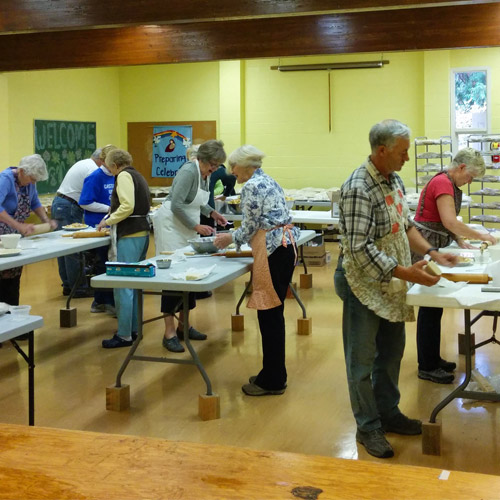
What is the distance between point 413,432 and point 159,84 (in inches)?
396

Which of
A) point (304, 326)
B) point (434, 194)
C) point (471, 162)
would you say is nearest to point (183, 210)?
point (304, 326)

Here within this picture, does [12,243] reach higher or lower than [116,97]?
lower

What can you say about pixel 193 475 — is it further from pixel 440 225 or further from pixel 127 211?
pixel 127 211

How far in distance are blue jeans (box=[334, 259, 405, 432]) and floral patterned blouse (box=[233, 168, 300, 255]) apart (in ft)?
2.67

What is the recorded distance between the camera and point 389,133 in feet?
10.5

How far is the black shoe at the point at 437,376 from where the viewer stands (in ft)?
14.7

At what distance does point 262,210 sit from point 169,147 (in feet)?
28.8

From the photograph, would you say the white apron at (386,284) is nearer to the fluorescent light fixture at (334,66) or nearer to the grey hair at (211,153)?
the grey hair at (211,153)

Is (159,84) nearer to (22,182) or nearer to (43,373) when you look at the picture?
(22,182)

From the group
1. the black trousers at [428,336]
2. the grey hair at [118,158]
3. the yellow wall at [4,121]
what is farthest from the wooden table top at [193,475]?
the yellow wall at [4,121]

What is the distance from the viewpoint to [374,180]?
128 inches

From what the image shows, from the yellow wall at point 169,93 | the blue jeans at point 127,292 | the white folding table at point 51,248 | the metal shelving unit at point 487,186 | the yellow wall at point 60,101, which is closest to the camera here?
the white folding table at point 51,248

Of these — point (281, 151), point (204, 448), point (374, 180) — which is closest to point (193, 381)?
point (374, 180)

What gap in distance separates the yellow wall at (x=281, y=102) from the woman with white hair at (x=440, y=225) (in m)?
6.93
